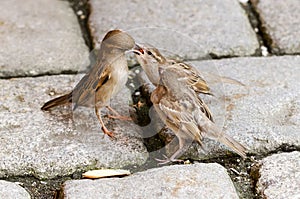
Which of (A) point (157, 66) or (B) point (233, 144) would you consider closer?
(B) point (233, 144)

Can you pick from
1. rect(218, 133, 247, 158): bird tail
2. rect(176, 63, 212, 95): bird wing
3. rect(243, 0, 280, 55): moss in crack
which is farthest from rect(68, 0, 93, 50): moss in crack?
rect(218, 133, 247, 158): bird tail

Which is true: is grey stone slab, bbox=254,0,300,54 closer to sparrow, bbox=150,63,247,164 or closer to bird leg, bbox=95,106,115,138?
sparrow, bbox=150,63,247,164

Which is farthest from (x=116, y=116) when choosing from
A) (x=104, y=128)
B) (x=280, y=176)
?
(x=280, y=176)

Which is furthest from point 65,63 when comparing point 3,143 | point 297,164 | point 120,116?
point 297,164

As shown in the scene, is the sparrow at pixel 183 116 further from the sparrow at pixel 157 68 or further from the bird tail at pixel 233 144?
the sparrow at pixel 157 68

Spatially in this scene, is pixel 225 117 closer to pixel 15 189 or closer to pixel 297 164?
pixel 297 164

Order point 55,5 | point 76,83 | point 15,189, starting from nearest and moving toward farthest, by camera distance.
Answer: point 15,189 < point 76,83 < point 55,5

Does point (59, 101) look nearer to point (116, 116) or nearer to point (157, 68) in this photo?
point (116, 116)
